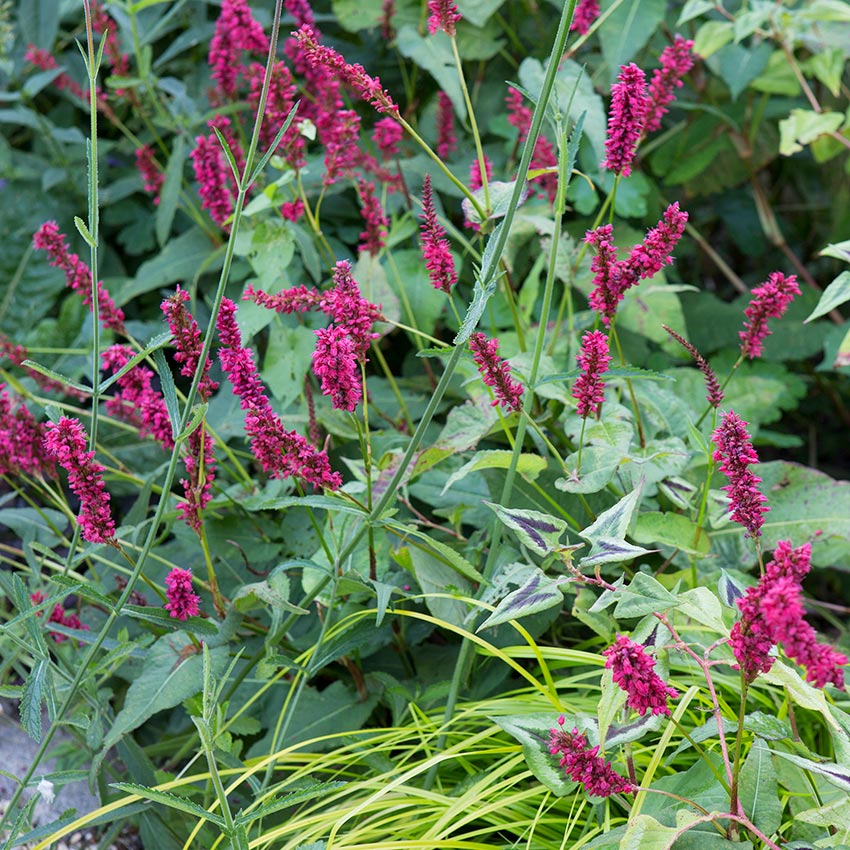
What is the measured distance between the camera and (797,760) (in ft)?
3.08

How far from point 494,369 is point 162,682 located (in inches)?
24.2

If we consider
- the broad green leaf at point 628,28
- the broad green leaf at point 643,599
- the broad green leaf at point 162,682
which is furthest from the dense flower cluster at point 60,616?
the broad green leaf at point 628,28

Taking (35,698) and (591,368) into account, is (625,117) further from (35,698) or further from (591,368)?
(35,698)

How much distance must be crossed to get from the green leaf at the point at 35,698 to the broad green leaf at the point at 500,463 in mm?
532

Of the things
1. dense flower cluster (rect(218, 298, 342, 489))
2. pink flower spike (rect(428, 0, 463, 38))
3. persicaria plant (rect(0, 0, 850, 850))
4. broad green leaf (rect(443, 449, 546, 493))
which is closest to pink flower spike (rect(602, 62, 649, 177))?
persicaria plant (rect(0, 0, 850, 850))

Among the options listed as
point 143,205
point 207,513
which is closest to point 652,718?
point 207,513

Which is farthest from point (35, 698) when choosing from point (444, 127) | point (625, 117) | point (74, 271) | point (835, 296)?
point (444, 127)

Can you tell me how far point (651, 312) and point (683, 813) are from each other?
42.5 inches

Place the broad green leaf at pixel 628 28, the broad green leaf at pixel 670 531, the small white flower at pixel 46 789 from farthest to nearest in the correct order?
the broad green leaf at pixel 628 28
the broad green leaf at pixel 670 531
the small white flower at pixel 46 789

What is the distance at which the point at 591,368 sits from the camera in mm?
1146

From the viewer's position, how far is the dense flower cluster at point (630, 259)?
1183mm

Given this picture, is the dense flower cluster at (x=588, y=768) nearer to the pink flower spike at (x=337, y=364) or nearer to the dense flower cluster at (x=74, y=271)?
the pink flower spike at (x=337, y=364)

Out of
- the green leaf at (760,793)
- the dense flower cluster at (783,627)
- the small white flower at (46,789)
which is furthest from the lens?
the small white flower at (46,789)

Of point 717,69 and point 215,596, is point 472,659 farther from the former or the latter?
point 717,69
